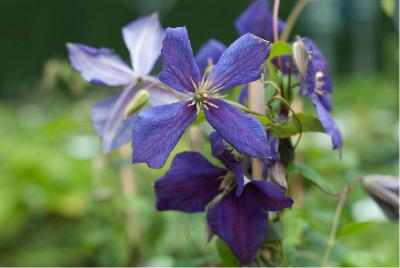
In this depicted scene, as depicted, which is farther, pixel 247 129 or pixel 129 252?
pixel 129 252

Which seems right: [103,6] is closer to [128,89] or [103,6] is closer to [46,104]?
[46,104]


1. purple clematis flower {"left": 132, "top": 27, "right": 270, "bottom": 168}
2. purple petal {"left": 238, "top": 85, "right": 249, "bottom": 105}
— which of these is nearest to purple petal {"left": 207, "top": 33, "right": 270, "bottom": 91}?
purple clematis flower {"left": 132, "top": 27, "right": 270, "bottom": 168}

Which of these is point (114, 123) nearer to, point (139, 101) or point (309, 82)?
point (139, 101)

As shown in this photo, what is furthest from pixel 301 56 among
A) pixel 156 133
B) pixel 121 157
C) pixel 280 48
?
pixel 121 157

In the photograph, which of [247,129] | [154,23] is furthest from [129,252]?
[247,129]

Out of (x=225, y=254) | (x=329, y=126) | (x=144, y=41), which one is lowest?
(x=225, y=254)

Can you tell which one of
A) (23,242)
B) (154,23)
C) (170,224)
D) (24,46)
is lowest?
(23,242)

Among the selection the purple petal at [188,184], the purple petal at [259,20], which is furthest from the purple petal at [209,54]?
the purple petal at [188,184]
